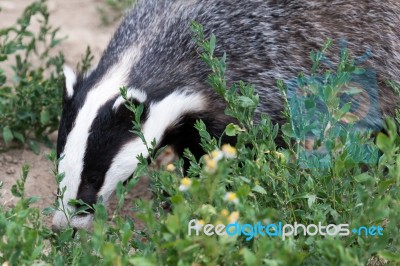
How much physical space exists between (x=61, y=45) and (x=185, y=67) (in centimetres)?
182

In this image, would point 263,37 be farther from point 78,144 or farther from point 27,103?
point 27,103

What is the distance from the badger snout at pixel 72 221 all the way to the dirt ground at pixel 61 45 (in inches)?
20.9

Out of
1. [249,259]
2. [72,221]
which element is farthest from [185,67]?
[249,259]

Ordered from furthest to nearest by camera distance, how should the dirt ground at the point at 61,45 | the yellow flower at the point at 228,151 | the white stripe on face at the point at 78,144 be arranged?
the dirt ground at the point at 61,45
the white stripe on face at the point at 78,144
the yellow flower at the point at 228,151

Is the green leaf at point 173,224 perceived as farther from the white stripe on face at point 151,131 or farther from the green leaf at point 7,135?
the green leaf at point 7,135

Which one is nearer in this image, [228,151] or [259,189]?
[228,151]

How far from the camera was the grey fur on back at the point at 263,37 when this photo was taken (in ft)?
12.6

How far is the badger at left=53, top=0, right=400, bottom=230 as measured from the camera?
3.50 metres

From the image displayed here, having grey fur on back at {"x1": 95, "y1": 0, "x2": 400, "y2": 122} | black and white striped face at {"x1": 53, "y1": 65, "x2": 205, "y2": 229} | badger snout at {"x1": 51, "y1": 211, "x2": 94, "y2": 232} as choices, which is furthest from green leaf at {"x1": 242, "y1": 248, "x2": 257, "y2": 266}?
grey fur on back at {"x1": 95, "y1": 0, "x2": 400, "y2": 122}

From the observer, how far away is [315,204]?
2.87 m

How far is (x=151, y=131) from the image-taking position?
11.7 feet

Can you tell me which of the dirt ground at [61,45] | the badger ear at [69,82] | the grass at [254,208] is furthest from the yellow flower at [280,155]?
the dirt ground at [61,45]

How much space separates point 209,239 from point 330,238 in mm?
368

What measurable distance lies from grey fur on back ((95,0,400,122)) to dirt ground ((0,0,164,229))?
76cm
